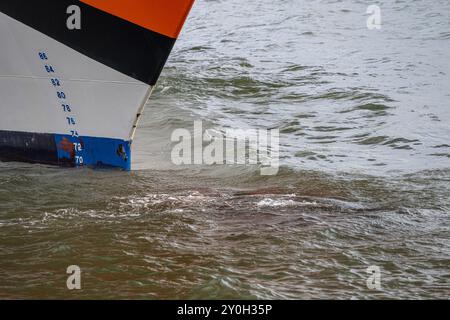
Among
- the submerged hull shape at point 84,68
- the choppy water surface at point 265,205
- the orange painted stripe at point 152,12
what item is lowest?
the choppy water surface at point 265,205

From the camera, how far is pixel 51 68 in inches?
245

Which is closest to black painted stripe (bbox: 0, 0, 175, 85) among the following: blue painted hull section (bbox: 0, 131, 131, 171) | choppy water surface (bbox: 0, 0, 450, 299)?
blue painted hull section (bbox: 0, 131, 131, 171)

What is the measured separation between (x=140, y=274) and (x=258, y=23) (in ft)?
42.3

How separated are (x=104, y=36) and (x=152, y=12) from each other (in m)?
0.46

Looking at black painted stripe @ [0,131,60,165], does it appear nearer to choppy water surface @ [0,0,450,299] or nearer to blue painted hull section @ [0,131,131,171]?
blue painted hull section @ [0,131,131,171]

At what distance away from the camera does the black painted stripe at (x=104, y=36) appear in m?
5.97

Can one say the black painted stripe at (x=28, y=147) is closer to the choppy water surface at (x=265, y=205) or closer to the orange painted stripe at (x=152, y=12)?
the choppy water surface at (x=265, y=205)

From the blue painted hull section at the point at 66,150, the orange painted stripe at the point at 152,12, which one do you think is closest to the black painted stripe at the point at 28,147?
the blue painted hull section at the point at 66,150

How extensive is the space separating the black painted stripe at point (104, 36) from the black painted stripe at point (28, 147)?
965mm

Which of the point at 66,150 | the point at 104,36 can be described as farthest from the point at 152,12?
the point at 66,150

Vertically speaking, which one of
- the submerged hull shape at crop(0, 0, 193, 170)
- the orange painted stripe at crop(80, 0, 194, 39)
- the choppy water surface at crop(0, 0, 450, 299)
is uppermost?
the orange painted stripe at crop(80, 0, 194, 39)

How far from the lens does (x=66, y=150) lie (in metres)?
6.58

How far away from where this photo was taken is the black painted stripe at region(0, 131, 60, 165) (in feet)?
21.8
